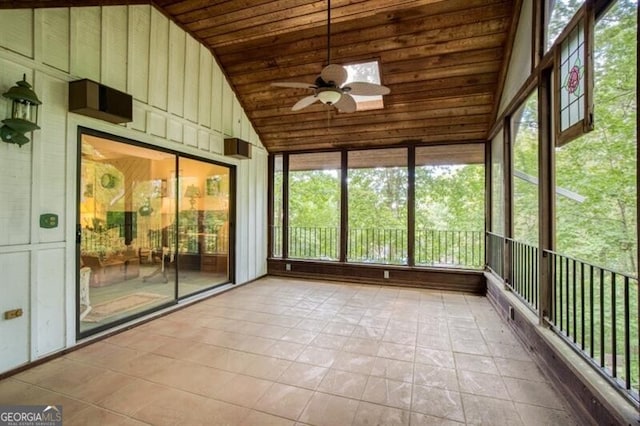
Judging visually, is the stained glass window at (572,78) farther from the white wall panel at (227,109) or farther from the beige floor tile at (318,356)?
the white wall panel at (227,109)

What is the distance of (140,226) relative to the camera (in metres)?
4.28

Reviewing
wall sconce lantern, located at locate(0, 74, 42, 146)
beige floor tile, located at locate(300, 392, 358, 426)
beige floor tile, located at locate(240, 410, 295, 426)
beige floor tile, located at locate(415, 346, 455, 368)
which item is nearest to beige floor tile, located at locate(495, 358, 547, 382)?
beige floor tile, located at locate(415, 346, 455, 368)

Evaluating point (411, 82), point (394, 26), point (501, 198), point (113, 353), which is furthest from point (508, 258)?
point (113, 353)

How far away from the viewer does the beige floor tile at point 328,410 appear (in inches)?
78.6

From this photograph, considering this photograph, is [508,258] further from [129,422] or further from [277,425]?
[129,422]

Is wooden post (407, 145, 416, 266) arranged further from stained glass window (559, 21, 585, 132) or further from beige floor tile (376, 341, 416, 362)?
stained glass window (559, 21, 585, 132)

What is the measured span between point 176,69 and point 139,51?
2.03ft

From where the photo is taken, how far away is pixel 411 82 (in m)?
4.67

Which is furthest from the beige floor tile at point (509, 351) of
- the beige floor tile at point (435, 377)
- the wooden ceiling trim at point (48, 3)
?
the wooden ceiling trim at point (48, 3)

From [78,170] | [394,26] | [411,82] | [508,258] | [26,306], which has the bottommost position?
[26,306]

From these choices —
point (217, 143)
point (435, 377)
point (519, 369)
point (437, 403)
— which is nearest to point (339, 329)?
point (435, 377)

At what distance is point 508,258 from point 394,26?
11.6ft

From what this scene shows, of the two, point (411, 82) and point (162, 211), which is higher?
point (411, 82)

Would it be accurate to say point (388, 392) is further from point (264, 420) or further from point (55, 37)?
point (55, 37)
